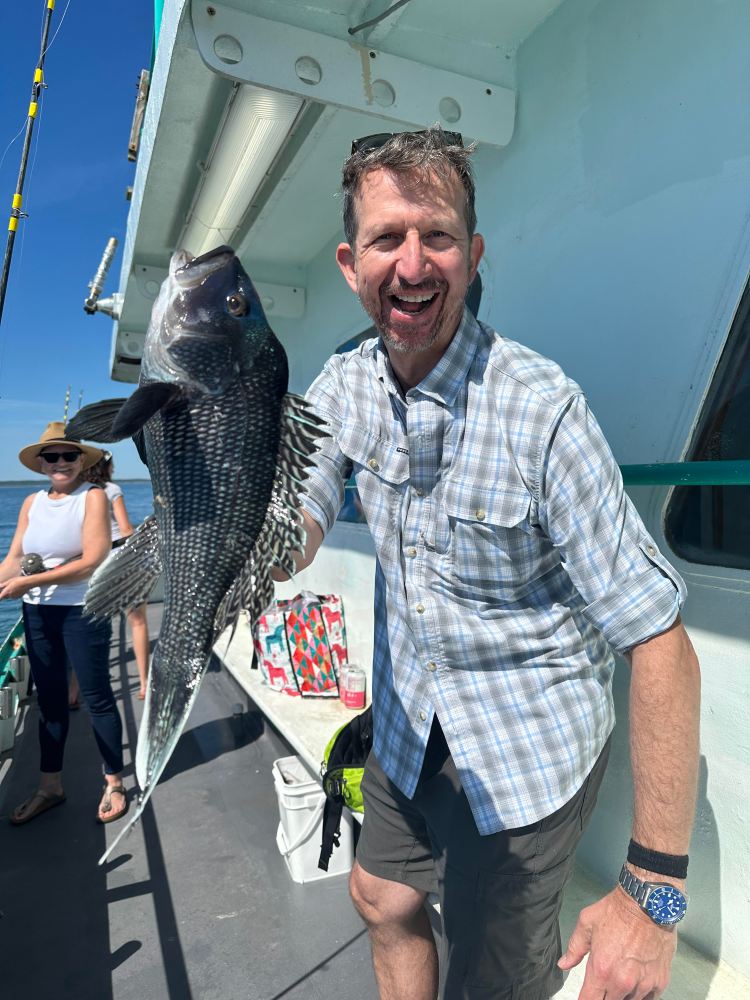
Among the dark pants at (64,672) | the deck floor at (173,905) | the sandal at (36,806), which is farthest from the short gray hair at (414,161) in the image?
the sandal at (36,806)

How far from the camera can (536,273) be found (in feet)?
9.80

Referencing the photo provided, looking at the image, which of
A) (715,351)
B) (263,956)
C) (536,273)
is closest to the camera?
(715,351)

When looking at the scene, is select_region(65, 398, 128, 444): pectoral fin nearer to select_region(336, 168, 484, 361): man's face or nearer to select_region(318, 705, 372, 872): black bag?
select_region(336, 168, 484, 361): man's face

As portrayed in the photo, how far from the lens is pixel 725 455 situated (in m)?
2.11

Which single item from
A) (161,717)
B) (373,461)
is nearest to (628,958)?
(161,717)

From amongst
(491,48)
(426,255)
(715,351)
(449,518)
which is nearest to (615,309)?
(715,351)

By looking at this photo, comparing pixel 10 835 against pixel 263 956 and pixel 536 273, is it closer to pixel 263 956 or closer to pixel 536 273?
pixel 263 956

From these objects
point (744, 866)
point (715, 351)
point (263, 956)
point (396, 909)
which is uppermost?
point (715, 351)

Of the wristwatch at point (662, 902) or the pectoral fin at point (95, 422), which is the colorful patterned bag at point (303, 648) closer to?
the wristwatch at point (662, 902)

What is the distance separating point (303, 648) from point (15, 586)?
1975 millimetres

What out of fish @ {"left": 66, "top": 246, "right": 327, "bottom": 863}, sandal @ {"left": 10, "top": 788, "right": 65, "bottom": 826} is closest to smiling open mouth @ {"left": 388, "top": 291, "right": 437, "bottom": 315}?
fish @ {"left": 66, "top": 246, "right": 327, "bottom": 863}

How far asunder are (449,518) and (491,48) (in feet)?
9.23

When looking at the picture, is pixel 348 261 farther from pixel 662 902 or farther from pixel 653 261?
pixel 662 902

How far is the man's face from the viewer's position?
167cm
